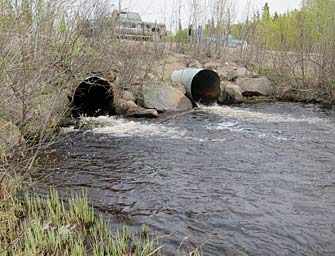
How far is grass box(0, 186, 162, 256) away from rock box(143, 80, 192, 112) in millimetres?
7866

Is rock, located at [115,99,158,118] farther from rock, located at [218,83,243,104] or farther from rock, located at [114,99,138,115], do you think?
rock, located at [218,83,243,104]

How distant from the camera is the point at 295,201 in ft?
15.8

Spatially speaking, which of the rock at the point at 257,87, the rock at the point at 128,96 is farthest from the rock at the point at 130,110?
the rock at the point at 257,87

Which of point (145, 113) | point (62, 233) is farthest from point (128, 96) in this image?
point (62, 233)

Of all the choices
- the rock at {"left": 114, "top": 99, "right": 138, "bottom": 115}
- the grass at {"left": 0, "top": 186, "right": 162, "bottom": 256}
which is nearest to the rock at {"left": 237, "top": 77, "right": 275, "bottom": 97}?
the rock at {"left": 114, "top": 99, "right": 138, "bottom": 115}

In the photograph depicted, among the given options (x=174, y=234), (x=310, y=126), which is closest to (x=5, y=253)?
(x=174, y=234)

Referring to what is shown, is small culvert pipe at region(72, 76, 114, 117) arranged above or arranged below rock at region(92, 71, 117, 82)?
below

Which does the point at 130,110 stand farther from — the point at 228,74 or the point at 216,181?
the point at 216,181

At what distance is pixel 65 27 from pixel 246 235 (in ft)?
10.1

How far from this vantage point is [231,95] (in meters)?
15.0

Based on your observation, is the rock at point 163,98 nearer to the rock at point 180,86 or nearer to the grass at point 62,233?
the rock at point 180,86

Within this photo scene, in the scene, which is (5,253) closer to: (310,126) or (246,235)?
(246,235)

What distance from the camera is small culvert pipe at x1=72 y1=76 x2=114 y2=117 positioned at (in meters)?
12.1

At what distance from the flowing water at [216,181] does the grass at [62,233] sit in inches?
11.9
